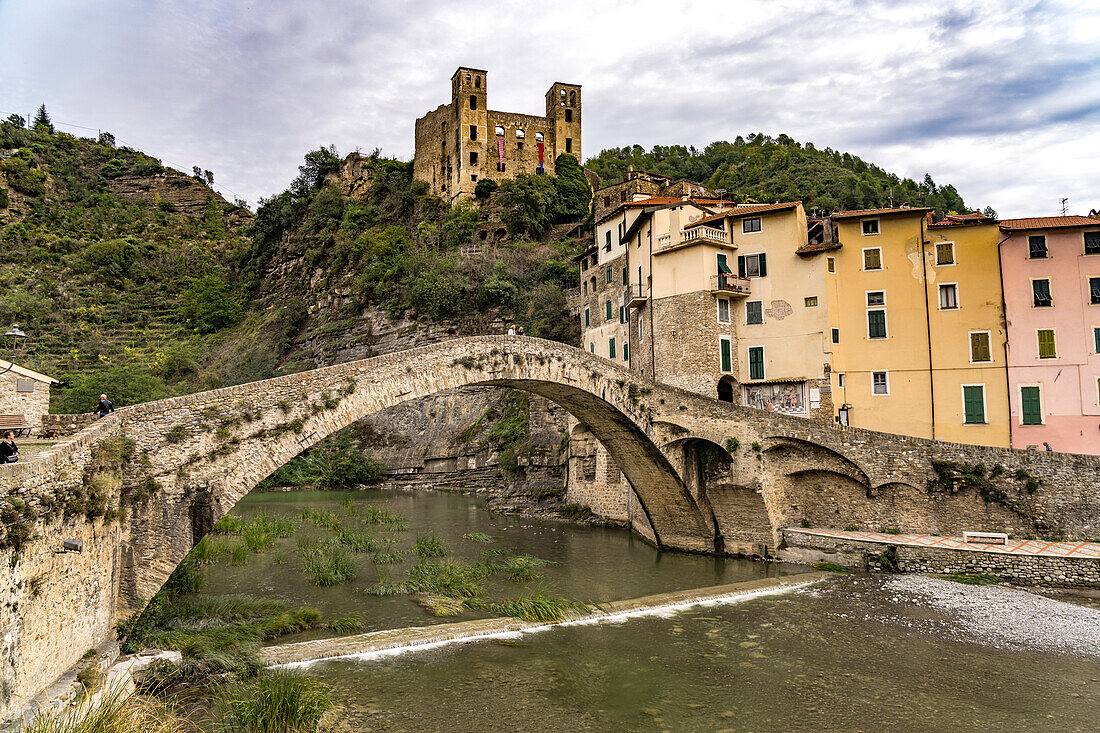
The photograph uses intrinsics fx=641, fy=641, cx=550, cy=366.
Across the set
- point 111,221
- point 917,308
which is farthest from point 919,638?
point 111,221

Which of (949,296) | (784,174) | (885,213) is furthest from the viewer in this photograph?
(784,174)

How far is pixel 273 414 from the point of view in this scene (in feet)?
43.1

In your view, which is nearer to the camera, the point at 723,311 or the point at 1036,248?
the point at 1036,248

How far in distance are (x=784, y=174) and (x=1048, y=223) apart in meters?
27.8

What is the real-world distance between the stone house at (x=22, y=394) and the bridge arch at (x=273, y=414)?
3043mm

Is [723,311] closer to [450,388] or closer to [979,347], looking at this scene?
[979,347]

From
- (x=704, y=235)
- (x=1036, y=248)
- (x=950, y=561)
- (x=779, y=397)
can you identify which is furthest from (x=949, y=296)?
(x=950, y=561)

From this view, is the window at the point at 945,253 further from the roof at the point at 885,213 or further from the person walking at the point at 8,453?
the person walking at the point at 8,453

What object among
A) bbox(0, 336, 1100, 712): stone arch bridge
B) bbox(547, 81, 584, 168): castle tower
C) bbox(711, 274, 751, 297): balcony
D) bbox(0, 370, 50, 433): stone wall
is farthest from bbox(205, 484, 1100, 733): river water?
bbox(547, 81, 584, 168): castle tower

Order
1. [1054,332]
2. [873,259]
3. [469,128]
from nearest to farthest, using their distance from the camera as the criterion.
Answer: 1. [1054,332]
2. [873,259]
3. [469,128]

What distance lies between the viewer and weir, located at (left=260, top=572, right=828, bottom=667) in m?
11.8

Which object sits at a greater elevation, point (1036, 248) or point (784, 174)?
point (784, 174)

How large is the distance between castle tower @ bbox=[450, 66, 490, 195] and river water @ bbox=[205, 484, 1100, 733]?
147ft

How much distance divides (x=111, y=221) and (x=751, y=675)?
256 feet
